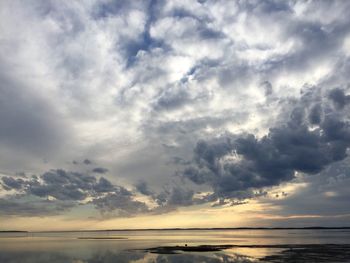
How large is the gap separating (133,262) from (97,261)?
6.63 m

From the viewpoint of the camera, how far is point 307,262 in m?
57.6

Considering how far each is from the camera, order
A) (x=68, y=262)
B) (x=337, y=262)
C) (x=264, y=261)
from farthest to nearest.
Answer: (x=68, y=262) → (x=264, y=261) → (x=337, y=262)

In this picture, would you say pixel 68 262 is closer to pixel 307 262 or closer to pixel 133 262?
pixel 133 262

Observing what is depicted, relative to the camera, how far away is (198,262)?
64.1 metres

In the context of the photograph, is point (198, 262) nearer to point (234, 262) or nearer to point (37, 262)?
point (234, 262)

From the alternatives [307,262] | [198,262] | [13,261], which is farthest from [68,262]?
[307,262]

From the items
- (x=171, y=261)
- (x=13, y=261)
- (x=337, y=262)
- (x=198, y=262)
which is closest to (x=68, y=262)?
(x=13, y=261)

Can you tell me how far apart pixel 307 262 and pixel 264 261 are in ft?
22.2

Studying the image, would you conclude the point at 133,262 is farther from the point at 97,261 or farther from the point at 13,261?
the point at 13,261

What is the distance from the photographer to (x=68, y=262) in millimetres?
65250

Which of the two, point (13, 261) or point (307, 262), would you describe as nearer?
point (307, 262)

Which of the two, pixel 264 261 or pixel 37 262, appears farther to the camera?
pixel 37 262

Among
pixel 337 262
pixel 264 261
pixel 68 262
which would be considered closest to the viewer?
pixel 337 262

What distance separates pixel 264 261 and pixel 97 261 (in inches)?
1121
